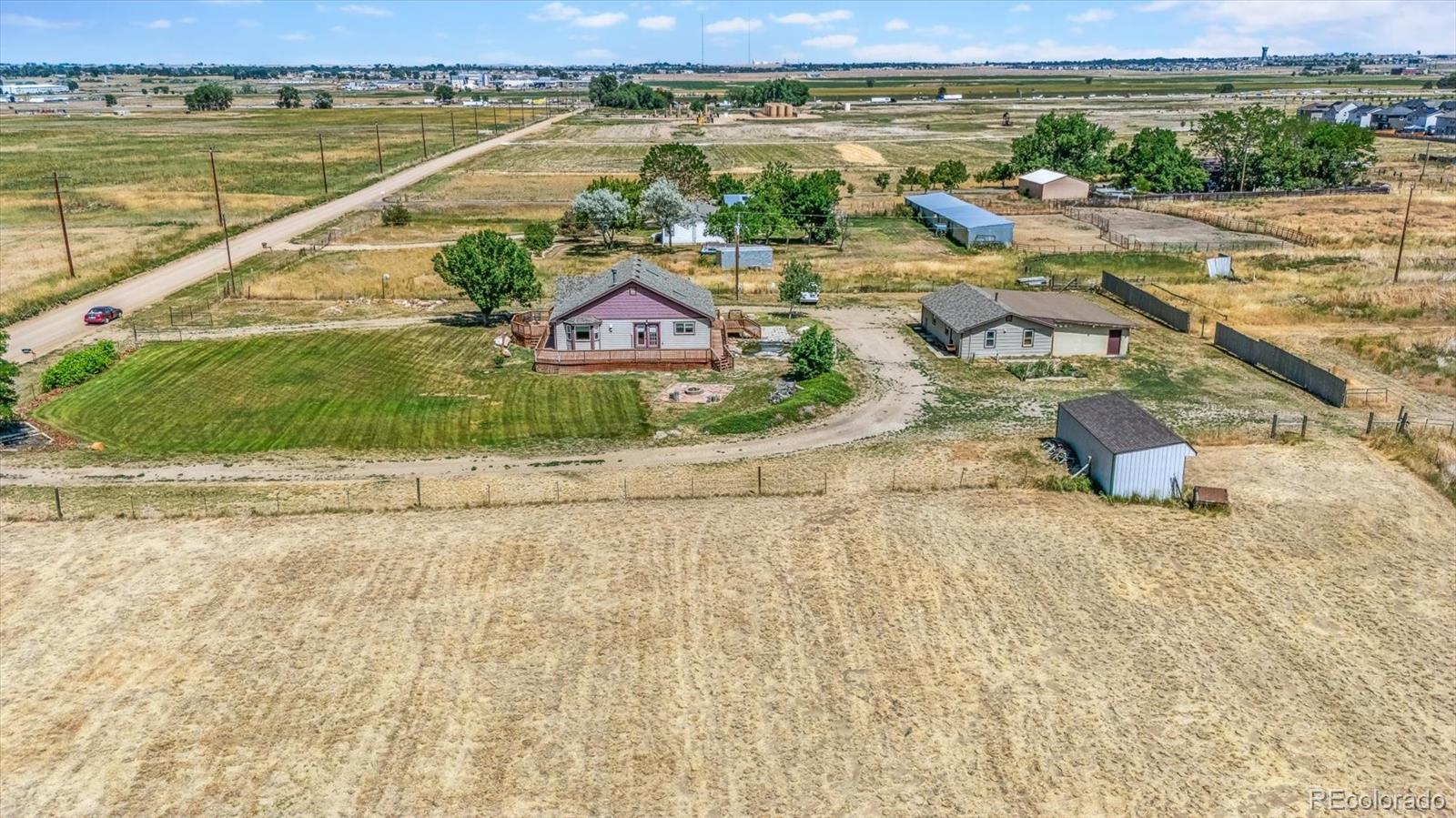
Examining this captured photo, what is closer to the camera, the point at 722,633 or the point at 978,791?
the point at 978,791

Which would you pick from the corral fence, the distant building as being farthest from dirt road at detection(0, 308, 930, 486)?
the distant building

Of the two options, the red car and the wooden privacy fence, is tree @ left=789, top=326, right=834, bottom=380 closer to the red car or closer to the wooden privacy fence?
the wooden privacy fence

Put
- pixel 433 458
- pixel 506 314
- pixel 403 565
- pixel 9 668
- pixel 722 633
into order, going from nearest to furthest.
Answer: pixel 9 668
pixel 722 633
pixel 403 565
pixel 433 458
pixel 506 314

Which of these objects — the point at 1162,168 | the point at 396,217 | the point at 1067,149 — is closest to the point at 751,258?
the point at 396,217

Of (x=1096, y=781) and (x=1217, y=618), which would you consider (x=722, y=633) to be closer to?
(x=1096, y=781)

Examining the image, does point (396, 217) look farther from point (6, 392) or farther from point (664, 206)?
point (6, 392)

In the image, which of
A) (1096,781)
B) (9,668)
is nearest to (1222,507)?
(1096,781)

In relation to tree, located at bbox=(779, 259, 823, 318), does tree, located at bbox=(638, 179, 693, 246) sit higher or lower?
higher
